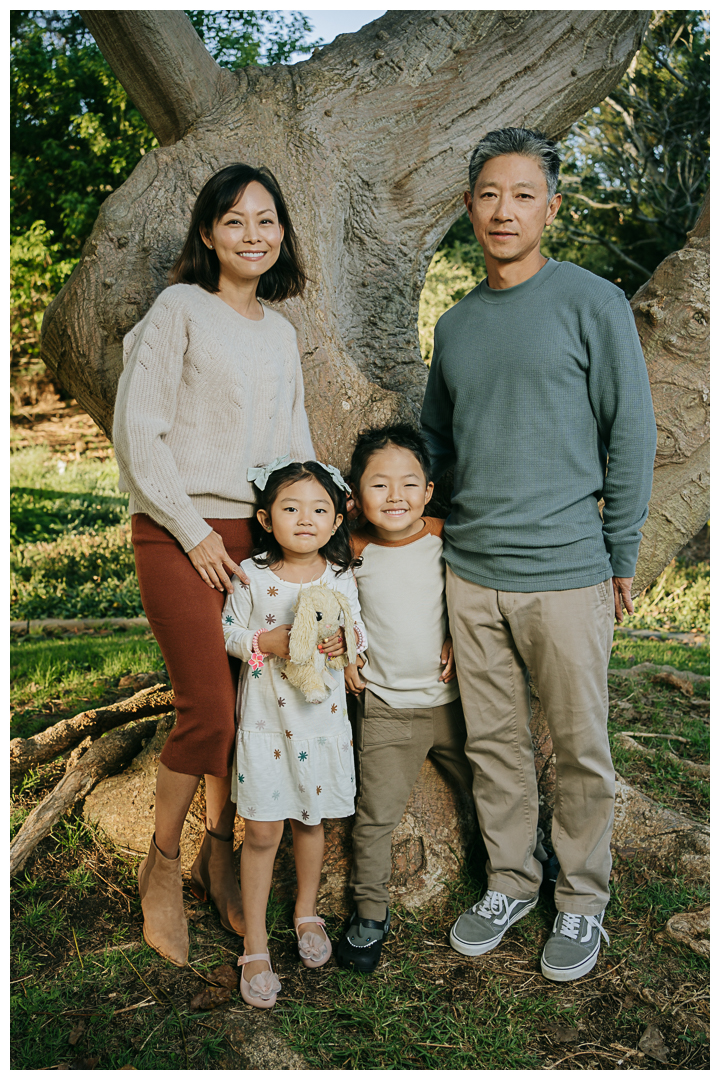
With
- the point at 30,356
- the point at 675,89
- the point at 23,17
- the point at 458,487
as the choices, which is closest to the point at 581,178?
the point at 675,89

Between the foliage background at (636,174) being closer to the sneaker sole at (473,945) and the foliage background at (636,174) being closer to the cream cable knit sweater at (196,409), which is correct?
the cream cable knit sweater at (196,409)

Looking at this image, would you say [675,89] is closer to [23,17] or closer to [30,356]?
[23,17]

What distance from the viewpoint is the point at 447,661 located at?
9.27ft

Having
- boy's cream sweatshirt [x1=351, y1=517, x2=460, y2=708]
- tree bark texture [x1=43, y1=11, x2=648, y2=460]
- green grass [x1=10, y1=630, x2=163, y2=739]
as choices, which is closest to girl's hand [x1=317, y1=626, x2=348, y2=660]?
boy's cream sweatshirt [x1=351, y1=517, x2=460, y2=708]

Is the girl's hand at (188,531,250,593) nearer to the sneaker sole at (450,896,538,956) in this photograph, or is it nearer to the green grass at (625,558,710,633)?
the sneaker sole at (450,896,538,956)

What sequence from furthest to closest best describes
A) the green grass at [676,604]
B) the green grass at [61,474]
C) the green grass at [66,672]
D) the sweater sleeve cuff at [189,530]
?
the green grass at [61,474], the green grass at [676,604], the green grass at [66,672], the sweater sleeve cuff at [189,530]

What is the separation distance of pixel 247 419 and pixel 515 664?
122cm

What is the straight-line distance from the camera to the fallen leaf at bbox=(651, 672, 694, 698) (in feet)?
17.3

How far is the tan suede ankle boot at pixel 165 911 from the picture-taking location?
8.75 feet

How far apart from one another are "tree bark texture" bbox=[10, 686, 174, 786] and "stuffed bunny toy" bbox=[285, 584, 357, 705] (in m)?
1.48

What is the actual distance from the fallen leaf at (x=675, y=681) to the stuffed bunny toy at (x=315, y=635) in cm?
350

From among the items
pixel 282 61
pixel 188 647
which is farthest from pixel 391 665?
pixel 282 61

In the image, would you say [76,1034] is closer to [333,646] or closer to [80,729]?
[333,646]

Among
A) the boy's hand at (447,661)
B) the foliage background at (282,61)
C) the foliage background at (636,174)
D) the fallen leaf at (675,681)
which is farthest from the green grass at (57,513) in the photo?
the boy's hand at (447,661)
